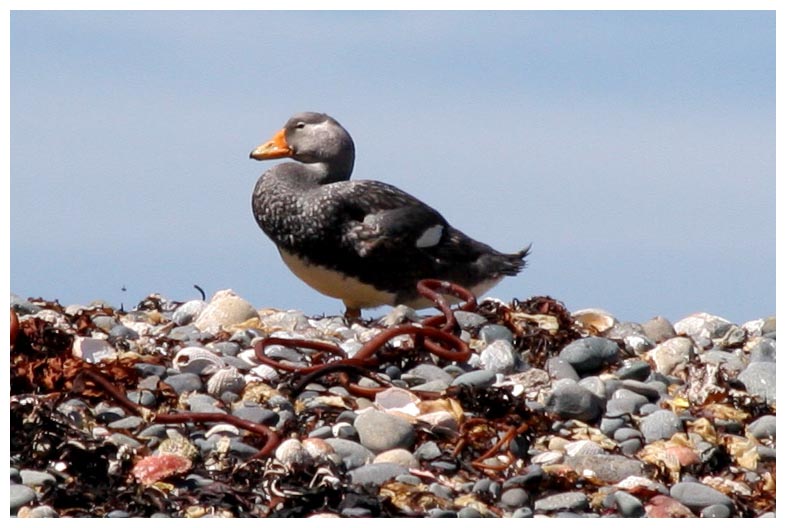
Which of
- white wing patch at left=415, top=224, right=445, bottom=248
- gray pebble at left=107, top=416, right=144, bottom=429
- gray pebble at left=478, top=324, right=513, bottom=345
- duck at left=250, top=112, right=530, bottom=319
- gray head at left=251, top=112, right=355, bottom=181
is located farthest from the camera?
gray head at left=251, top=112, right=355, bottom=181

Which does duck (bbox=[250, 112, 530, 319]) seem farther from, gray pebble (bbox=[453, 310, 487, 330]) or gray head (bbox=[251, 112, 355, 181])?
gray pebble (bbox=[453, 310, 487, 330])

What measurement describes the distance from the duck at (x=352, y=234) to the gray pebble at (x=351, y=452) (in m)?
3.89

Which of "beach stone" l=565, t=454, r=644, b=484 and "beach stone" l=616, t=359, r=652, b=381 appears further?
"beach stone" l=616, t=359, r=652, b=381

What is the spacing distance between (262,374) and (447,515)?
1.79 meters

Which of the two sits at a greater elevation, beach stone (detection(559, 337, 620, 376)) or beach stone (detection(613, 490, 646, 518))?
beach stone (detection(559, 337, 620, 376))

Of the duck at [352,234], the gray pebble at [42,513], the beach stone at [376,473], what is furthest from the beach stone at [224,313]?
the gray pebble at [42,513]

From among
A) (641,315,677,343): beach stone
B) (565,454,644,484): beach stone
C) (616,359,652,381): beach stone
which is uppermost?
(641,315,677,343): beach stone

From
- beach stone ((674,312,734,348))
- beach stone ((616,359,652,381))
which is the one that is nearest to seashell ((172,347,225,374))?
beach stone ((616,359,652,381))

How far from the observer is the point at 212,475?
6.11 metres

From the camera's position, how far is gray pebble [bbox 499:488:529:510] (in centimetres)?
600

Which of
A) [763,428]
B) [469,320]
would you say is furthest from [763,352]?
[469,320]

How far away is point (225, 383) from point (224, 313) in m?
1.90

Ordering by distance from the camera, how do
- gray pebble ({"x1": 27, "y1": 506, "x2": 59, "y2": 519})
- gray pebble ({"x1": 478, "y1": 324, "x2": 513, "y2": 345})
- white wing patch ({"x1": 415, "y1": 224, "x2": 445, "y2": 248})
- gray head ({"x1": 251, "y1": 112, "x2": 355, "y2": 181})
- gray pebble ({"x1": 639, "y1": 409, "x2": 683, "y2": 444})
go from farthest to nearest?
gray head ({"x1": 251, "y1": 112, "x2": 355, "y2": 181})
white wing patch ({"x1": 415, "y1": 224, "x2": 445, "y2": 248})
gray pebble ({"x1": 478, "y1": 324, "x2": 513, "y2": 345})
gray pebble ({"x1": 639, "y1": 409, "x2": 683, "y2": 444})
gray pebble ({"x1": 27, "y1": 506, "x2": 59, "y2": 519})

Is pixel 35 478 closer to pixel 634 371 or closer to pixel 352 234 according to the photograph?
pixel 634 371
